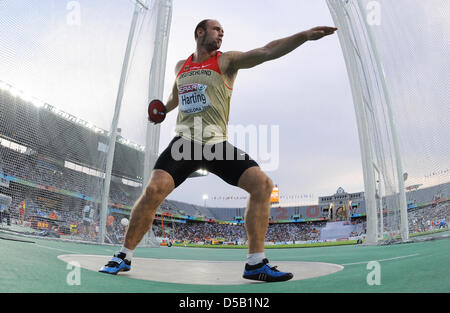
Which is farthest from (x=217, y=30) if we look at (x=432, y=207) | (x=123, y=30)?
(x=123, y=30)

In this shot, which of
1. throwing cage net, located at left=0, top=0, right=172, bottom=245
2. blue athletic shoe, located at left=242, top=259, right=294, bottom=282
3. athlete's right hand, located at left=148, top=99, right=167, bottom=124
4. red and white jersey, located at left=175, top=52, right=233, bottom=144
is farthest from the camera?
throwing cage net, located at left=0, top=0, right=172, bottom=245

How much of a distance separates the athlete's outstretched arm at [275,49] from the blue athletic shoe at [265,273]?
1.53m

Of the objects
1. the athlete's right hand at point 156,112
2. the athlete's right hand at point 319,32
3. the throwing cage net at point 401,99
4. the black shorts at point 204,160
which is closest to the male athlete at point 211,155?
the black shorts at point 204,160

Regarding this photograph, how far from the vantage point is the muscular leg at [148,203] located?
228cm

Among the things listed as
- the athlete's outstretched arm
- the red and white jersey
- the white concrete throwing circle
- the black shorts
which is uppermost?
the athlete's outstretched arm

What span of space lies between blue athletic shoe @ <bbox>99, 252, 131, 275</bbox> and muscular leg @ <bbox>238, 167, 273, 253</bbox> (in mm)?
1006

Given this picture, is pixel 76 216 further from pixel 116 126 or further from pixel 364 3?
pixel 364 3

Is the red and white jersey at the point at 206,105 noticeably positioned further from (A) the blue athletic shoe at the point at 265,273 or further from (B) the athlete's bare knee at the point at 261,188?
(A) the blue athletic shoe at the point at 265,273

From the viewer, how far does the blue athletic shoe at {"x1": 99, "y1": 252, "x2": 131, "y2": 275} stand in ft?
7.29

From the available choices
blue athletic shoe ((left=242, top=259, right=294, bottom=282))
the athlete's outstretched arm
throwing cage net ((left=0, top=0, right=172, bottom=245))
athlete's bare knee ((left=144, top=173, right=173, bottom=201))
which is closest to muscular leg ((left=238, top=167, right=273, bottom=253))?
blue athletic shoe ((left=242, top=259, right=294, bottom=282))

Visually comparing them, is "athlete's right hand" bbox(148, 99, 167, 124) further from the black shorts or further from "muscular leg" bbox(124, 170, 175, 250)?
"muscular leg" bbox(124, 170, 175, 250)

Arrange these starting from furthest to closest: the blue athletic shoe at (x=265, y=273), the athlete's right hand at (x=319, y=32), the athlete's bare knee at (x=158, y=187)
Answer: the athlete's bare knee at (x=158, y=187) < the blue athletic shoe at (x=265, y=273) < the athlete's right hand at (x=319, y=32)

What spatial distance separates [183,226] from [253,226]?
161 ft

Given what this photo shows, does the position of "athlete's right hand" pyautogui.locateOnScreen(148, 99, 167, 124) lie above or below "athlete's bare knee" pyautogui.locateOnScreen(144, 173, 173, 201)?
above
